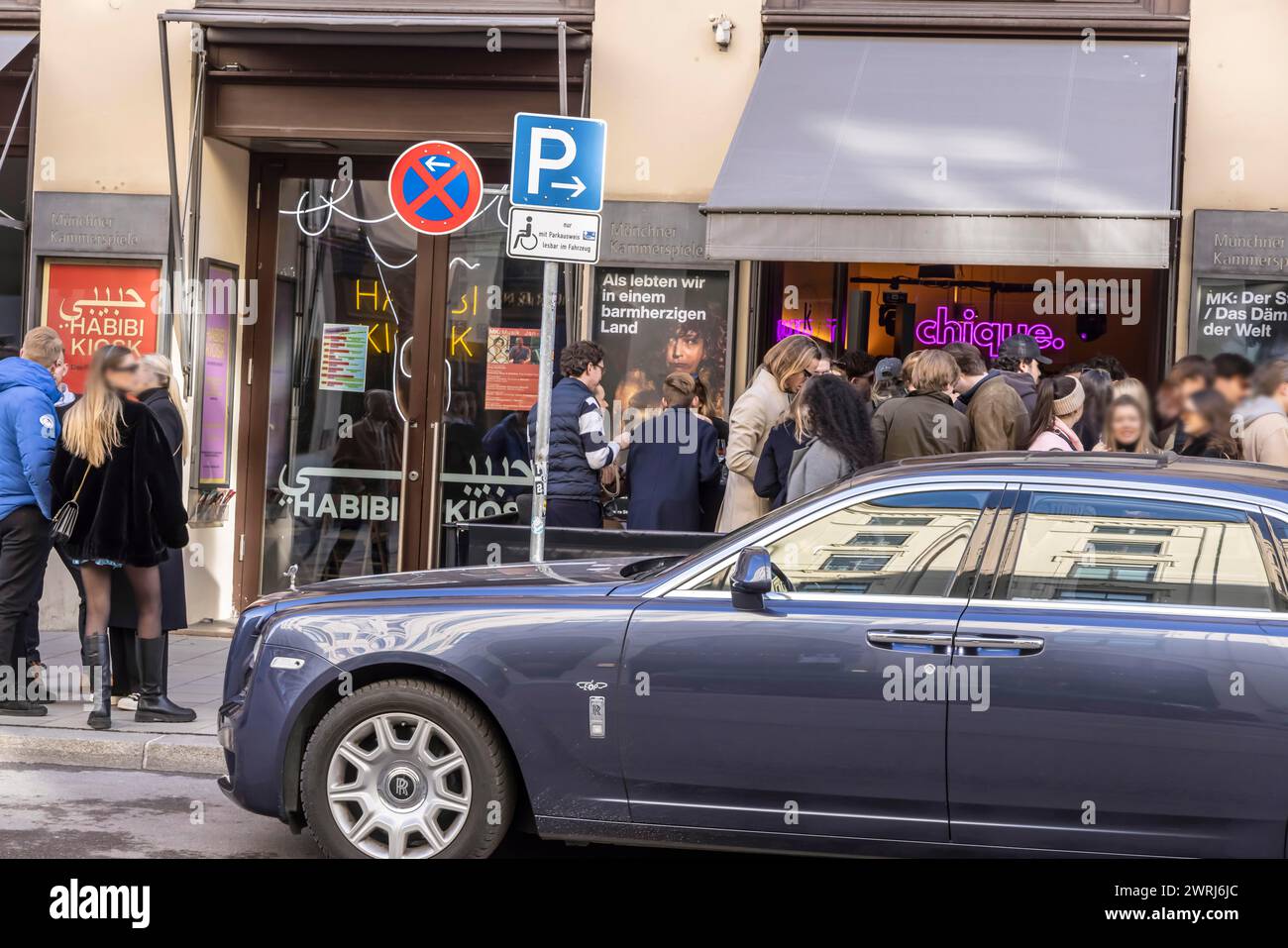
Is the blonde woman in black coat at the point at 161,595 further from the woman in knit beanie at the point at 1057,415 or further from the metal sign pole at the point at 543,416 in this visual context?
the woman in knit beanie at the point at 1057,415

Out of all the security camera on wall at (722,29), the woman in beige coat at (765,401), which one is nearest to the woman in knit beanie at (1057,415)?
the woman in beige coat at (765,401)

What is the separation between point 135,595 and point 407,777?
335 centimetres

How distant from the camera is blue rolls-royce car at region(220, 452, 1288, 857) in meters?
4.83

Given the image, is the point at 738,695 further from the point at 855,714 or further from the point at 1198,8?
the point at 1198,8

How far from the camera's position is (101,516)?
7.89 meters

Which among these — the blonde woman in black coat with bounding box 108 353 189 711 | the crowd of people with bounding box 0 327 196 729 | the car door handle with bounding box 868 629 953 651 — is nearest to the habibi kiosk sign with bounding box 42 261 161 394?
the crowd of people with bounding box 0 327 196 729

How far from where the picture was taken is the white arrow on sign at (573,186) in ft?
26.0

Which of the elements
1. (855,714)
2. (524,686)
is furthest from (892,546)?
(524,686)

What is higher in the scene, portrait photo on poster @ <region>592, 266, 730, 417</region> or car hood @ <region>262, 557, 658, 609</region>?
portrait photo on poster @ <region>592, 266, 730, 417</region>

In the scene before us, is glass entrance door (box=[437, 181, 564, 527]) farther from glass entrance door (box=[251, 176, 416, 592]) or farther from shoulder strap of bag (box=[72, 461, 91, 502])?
shoulder strap of bag (box=[72, 461, 91, 502])

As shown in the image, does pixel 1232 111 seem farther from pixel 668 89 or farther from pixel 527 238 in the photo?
pixel 527 238

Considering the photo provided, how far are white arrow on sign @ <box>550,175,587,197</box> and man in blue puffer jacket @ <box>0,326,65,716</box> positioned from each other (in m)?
3.02

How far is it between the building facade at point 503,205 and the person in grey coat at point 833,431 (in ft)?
5.66
